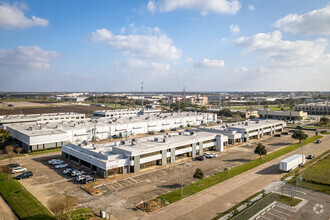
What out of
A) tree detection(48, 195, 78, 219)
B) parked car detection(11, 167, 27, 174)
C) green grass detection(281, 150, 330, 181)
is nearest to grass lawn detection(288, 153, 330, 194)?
green grass detection(281, 150, 330, 181)

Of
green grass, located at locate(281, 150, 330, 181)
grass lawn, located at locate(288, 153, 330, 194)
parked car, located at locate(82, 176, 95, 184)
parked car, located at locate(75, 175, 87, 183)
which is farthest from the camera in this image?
green grass, located at locate(281, 150, 330, 181)

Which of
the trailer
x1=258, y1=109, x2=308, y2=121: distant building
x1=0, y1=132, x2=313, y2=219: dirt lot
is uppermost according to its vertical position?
x1=258, y1=109, x2=308, y2=121: distant building

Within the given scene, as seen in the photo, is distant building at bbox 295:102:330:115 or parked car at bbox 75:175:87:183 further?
distant building at bbox 295:102:330:115

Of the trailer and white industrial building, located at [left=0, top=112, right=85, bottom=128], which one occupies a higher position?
white industrial building, located at [left=0, top=112, right=85, bottom=128]

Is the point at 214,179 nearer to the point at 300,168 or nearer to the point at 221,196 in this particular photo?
the point at 221,196

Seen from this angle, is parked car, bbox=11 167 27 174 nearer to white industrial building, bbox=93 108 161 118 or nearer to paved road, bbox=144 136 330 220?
paved road, bbox=144 136 330 220

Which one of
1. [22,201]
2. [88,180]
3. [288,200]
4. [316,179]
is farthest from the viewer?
[316,179]

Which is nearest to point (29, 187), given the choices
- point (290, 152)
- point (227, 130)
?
point (227, 130)

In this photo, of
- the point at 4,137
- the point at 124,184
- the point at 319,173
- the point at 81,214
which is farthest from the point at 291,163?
the point at 4,137

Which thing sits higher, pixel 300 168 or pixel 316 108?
pixel 316 108
